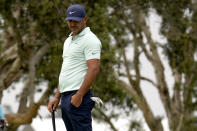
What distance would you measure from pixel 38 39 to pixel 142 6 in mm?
3148

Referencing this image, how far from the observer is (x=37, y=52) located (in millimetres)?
15586

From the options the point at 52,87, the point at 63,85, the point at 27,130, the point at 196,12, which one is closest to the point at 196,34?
the point at 196,12

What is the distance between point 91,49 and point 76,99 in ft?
1.39

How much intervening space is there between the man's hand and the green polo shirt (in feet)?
0.38

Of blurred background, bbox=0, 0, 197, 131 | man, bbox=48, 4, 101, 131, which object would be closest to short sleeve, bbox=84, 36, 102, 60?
man, bbox=48, 4, 101, 131

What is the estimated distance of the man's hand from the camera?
4.16 meters

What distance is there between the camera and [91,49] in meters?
4.23

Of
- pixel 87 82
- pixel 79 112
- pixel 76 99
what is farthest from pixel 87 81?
pixel 79 112

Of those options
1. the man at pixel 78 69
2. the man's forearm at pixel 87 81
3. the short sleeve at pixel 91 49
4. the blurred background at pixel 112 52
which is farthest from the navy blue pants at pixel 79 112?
the blurred background at pixel 112 52

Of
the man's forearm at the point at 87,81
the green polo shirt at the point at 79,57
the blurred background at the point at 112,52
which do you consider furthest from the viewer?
the blurred background at the point at 112,52

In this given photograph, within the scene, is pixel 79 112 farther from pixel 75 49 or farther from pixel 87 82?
pixel 75 49

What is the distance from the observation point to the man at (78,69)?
422 cm

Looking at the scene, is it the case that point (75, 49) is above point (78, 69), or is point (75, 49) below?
above

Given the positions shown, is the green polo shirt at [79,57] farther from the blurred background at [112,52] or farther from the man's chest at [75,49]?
the blurred background at [112,52]
